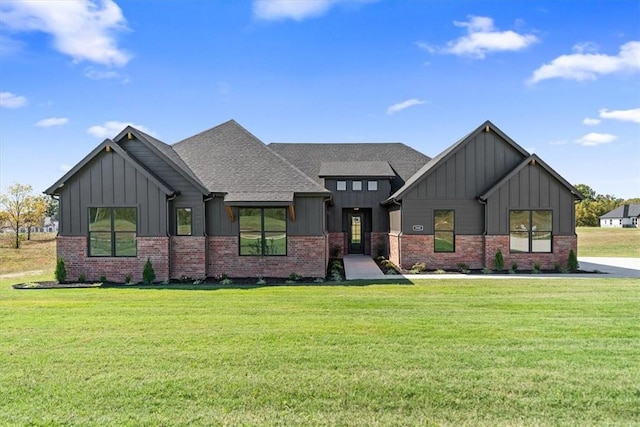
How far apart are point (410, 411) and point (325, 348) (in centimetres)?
198

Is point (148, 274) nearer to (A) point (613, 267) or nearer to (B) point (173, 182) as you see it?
(B) point (173, 182)

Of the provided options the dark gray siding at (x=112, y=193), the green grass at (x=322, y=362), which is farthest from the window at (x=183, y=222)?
the green grass at (x=322, y=362)

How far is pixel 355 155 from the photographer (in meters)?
24.1

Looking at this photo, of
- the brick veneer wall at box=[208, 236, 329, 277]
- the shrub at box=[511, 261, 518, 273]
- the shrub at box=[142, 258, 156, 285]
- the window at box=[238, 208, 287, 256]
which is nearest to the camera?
the shrub at box=[142, 258, 156, 285]

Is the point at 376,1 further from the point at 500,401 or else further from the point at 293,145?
the point at 293,145

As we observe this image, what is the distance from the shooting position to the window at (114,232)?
13.4 m

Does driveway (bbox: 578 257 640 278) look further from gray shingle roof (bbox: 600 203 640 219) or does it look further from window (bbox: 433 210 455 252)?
gray shingle roof (bbox: 600 203 640 219)

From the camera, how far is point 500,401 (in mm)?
4117

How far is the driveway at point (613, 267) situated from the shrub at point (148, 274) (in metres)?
16.6

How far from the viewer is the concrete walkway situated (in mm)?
14188

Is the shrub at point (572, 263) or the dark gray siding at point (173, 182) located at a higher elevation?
the dark gray siding at point (173, 182)

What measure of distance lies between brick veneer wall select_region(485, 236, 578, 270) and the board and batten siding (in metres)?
1.02

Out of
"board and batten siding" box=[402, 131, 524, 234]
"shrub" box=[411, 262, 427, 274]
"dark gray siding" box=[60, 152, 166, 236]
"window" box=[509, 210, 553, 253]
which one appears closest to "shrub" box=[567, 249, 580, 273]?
"window" box=[509, 210, 553, 253]

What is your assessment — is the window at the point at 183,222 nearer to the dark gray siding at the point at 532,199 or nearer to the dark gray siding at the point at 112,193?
the dark gray siding at the point at 112,193
